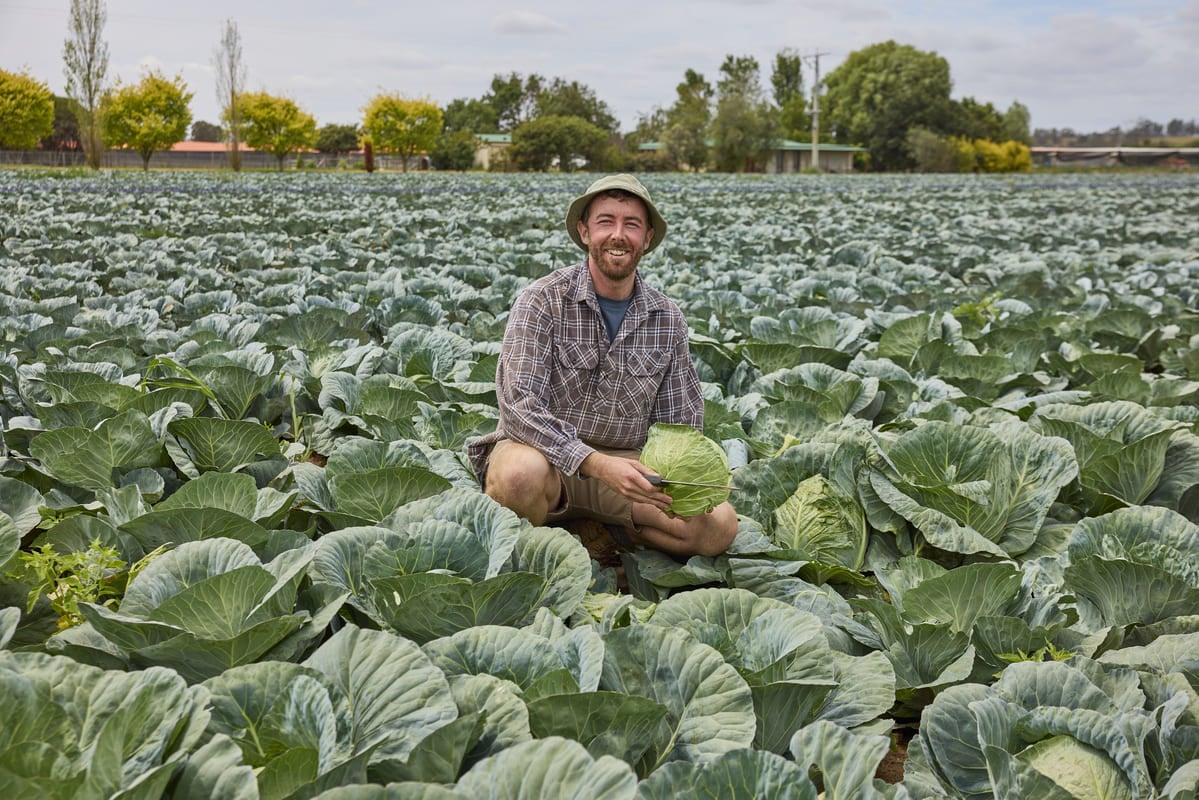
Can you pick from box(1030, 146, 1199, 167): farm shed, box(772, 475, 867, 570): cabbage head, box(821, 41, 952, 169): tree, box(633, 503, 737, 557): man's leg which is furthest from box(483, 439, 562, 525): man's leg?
box(1030, 146, 1199, 167): farm shed

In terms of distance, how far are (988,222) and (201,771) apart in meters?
14.7

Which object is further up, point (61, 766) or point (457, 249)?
point (457, 249)

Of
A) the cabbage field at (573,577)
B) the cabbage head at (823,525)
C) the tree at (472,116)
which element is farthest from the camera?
the tree at (472,116)

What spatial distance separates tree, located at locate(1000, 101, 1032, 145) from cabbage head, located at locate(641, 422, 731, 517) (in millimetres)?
96461

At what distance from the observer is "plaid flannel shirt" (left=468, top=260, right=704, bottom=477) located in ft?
8.88

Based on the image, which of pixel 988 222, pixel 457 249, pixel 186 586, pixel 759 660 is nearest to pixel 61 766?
pixel 186 586

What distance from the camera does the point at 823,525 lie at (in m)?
2.94

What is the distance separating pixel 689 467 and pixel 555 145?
5511 cm

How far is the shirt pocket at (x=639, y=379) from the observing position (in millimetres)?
2863

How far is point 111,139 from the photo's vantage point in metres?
44.1

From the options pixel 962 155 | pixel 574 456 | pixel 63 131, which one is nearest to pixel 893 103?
pixel 962 155

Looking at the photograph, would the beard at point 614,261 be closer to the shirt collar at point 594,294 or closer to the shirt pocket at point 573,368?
the shirt collar at point 594,294

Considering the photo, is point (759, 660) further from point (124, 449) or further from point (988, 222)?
point (988, 222)

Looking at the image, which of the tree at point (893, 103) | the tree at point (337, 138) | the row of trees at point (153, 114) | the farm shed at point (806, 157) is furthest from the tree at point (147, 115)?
the tree at point (893, 103)
